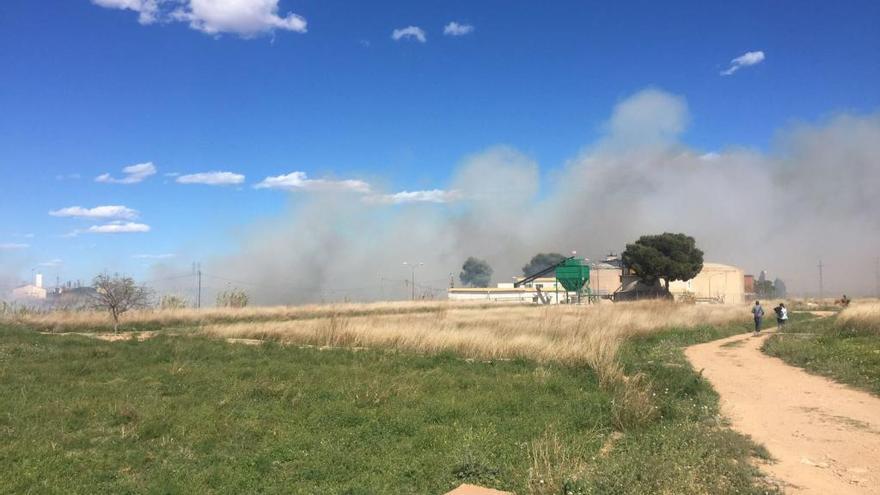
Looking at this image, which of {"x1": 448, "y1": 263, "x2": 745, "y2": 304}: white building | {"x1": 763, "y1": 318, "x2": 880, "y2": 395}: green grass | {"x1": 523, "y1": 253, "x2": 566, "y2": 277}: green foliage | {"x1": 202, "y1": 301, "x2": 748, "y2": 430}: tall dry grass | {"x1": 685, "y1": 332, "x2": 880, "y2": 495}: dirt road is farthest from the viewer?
{"x1": 523, "y1": 253, "x2": 566, "y2": 277}: green foliage

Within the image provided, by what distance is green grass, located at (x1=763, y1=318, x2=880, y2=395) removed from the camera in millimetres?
14781

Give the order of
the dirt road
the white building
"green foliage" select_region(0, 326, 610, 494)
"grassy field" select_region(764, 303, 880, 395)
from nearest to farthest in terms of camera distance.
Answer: "green foliage" select_region(0, 326, 610, 494), the dirt road, "grassy field" select_region(764, 303, 880, 395), the white building

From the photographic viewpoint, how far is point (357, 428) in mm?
8859

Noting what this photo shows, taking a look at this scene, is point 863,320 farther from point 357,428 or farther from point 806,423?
point 357,428

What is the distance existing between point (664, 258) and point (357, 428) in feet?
262

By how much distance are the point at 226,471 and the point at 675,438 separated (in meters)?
6.06

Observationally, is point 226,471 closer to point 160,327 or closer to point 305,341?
point 305,341

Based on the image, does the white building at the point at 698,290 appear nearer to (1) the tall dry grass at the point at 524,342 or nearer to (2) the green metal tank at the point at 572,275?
(2) the green metal tank at the point at 572,275

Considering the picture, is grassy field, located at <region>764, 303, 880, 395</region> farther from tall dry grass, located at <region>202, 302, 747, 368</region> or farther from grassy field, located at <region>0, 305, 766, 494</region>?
tall dry grass, located at <region>202, 302, 747, 368</region>

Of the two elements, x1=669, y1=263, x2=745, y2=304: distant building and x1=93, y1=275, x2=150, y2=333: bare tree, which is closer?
x1=93, y1=275, x2=150, y2=333: bare tree

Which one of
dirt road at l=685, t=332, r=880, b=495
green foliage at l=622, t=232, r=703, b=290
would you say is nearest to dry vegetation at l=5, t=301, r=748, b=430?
dirt road at l=685, t=332, r=880, b=495

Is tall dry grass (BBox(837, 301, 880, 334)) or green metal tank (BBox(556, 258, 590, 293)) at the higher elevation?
green metal tank (BBox(556, 258, 590, 293))

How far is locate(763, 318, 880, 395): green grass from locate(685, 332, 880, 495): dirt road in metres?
0.54

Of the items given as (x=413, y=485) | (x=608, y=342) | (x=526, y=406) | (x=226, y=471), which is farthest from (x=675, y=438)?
(x=608, y=342)
